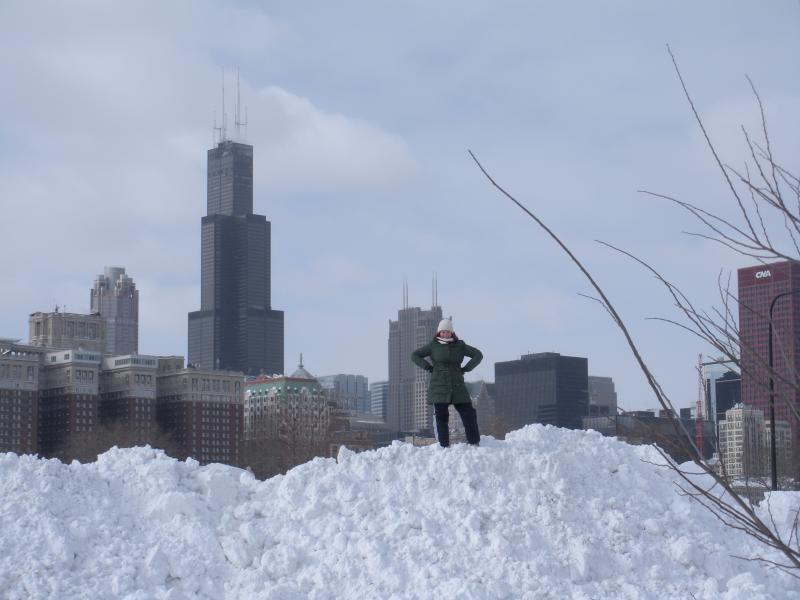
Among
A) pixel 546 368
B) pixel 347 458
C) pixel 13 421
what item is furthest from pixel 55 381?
pixel 347 458

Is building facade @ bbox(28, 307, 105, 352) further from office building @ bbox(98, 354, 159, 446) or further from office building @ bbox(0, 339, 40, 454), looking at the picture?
office building @ bbox(0, 339, 40, 454)

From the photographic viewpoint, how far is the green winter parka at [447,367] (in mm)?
15258

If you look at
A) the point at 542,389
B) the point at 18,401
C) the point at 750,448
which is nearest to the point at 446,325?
the point at 750,448

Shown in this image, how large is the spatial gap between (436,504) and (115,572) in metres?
3.88

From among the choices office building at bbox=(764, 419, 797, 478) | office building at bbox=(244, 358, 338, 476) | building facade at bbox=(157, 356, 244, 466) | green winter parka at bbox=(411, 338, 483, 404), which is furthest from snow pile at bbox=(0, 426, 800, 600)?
building facade at bbox=(157, 356, 244, 466)

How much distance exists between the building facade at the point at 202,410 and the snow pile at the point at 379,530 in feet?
358

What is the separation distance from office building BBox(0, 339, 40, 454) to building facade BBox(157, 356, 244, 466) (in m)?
14.9

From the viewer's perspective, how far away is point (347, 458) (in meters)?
15.4

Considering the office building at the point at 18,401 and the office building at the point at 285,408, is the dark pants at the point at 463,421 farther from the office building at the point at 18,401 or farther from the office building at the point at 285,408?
the office building at the point at 18,401

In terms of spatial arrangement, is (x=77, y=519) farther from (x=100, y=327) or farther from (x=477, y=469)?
(x=100, y=327)

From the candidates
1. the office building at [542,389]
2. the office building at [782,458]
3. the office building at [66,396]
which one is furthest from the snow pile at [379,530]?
the office building at [542,389]

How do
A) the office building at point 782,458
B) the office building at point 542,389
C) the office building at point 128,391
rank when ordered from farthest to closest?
the office building at point 542,389
the office building at point 128,391
the office building at point 782,458

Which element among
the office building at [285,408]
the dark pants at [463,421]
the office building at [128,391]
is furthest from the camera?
the office building at [128,391]

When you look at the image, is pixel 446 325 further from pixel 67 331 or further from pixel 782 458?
pixel 67 331
